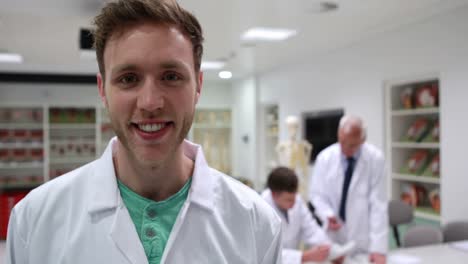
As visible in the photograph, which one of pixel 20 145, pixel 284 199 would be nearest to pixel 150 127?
pixel 284 199

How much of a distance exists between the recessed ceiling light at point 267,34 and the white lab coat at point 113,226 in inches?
154

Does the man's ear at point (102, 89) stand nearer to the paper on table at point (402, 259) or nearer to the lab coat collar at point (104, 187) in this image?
the lab coat collar at point (104, 187)

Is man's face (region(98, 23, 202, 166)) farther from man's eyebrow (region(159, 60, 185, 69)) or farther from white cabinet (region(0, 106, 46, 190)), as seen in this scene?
white cabinet (region(0, 106, 46, 190))

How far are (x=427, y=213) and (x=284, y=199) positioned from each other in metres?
2.62

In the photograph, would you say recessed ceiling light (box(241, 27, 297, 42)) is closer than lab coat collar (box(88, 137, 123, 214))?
No

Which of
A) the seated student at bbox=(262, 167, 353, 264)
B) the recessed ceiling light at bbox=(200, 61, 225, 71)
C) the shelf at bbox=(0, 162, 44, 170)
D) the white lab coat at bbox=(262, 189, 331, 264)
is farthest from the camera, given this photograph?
the shelf at bbox=(0, 162, 44, 170)

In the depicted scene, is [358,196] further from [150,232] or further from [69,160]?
[69,160]

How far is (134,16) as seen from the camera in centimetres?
89

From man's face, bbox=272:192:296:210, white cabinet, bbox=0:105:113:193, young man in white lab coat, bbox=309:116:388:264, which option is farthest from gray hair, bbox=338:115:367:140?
white cabinet, bbox=0:105:113:193

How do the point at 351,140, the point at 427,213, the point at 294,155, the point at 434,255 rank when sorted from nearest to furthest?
the point at 434,255 < the point at 351,140 < the point at 427,213 < the point at 294,155

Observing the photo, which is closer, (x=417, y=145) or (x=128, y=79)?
(x=128, y=79)

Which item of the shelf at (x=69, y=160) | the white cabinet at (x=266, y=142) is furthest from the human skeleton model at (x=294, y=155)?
the shelf at (x=69, y=160)

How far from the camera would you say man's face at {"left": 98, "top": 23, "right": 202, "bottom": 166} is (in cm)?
88

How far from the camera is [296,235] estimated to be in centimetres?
277
